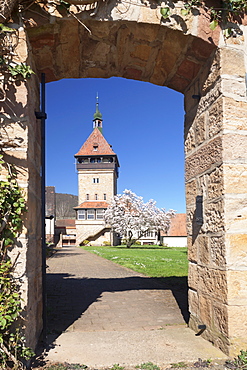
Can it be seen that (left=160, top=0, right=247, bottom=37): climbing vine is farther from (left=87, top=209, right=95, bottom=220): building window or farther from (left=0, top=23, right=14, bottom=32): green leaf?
(left=87, top=209, right=95, bottom=220): building window

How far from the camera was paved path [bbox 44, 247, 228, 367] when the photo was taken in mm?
2795

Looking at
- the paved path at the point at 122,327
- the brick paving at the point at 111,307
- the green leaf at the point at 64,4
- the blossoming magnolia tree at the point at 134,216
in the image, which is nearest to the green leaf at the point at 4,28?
the green leaf at the point at 64,4

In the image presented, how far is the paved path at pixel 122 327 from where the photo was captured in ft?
9.17

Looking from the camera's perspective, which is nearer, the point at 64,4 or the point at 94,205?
the point at 64,4

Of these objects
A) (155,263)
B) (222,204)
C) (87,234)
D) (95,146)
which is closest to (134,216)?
(87,234)

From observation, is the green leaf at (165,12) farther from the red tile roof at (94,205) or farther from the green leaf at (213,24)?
the red tile roof at (94,205)

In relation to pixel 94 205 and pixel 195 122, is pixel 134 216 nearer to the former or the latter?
pixel 94 205

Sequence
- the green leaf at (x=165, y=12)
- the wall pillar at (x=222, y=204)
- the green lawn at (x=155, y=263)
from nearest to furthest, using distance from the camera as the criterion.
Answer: the wall pillar at (x=222, y=204) < the green leaf at (x=165, y=12) < the green lawn at (x=155, y=263)

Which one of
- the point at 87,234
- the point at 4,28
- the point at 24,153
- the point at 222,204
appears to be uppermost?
the point at 4,28

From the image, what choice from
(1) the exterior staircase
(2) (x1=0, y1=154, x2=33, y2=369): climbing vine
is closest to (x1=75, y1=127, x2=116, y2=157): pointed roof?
(1) the exterior staircase

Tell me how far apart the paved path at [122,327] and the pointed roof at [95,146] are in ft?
149

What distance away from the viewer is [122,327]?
376 centimetres

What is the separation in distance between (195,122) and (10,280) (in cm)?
238

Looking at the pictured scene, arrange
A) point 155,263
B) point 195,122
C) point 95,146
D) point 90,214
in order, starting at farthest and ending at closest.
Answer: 1. point 95,146
2. point 90,214
3. point 155,263
4. point 195,122
